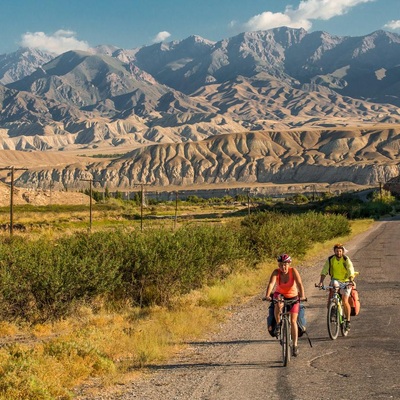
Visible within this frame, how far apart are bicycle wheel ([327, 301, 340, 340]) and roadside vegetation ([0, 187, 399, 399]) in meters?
2.97

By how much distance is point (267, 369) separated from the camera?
1041cm

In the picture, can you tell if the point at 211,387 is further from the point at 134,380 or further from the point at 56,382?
the point at 56,382

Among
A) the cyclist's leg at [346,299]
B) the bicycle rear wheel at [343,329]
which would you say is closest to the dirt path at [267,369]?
the bicycle rear wheel at [343,329]

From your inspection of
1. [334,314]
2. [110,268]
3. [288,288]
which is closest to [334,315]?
[334,314]

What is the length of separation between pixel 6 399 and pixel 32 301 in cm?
676

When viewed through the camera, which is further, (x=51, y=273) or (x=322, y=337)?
(x=51, y=273)

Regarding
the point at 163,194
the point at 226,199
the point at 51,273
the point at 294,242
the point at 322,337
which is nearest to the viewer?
the point at 322,337

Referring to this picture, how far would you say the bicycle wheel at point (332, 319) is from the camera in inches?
496

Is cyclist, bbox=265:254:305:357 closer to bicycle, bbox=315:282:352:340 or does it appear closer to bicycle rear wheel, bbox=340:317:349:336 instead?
bicycle, bbox=315:282:352:340

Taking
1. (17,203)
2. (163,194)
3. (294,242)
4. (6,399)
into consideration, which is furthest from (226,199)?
(6,399)

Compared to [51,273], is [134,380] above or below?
below

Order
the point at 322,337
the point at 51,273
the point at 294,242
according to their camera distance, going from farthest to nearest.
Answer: the point at 294,242, the point at 51,273, the point at 322,337

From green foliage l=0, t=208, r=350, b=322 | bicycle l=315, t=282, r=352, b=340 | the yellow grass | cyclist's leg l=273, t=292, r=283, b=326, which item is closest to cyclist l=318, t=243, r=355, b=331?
bicycle l=315, t=282, r=352, b=340

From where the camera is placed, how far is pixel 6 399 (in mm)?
8188
